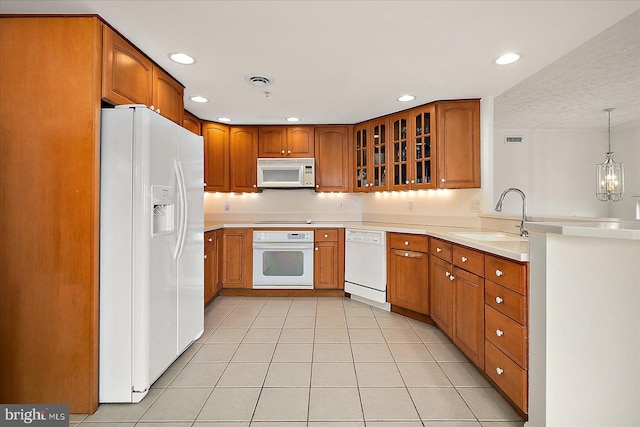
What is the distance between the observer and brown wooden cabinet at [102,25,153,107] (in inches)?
69.8

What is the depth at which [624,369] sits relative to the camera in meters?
1.35

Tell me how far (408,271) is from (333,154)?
1856 millimetres

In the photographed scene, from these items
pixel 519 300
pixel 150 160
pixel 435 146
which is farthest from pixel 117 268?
pixel 435 146

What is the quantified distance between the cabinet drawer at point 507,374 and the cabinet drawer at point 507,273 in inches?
15.5

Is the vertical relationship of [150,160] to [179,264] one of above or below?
above

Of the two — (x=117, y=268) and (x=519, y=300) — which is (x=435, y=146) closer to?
(x=519, y=300)

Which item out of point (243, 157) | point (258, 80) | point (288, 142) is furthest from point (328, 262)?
point (258, 80)

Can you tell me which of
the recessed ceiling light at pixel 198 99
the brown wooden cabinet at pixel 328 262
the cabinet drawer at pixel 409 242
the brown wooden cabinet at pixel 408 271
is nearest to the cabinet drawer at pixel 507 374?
the brown wooden cabinet at pixel 408 271

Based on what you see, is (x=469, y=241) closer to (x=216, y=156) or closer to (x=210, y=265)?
(x=210, y=265)

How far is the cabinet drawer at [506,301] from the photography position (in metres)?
1.55

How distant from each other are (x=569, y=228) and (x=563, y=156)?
449 centimetres

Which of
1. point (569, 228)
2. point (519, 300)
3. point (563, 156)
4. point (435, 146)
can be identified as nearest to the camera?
point (569, 228)

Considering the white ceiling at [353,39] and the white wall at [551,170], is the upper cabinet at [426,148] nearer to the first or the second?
the white ceiling at [353,39]

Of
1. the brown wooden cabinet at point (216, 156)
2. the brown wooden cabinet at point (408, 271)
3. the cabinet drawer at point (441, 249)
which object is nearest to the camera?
the cabinet drawer at point (441, 249)
